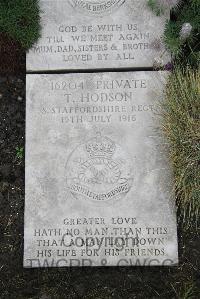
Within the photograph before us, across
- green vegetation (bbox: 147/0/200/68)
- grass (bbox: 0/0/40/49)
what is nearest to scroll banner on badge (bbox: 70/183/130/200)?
green vegetation (bbox: 147/0/200/68)

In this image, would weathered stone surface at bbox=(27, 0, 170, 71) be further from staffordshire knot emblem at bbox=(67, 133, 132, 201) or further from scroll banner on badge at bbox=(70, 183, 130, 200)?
scroll banner on badge at bbox=(70, 183, 130, 200)

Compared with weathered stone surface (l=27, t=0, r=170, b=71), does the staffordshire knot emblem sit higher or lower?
lower

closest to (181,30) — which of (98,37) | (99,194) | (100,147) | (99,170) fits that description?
(98,37)

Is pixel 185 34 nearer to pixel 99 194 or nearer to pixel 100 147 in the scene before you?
pixel 100 147

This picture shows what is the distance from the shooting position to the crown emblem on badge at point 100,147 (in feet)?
15.8

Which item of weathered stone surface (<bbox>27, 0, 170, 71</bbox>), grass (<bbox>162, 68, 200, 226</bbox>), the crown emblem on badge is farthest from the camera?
weathered stone surface (<bbox>27, 0, 170, 71</bbox>)

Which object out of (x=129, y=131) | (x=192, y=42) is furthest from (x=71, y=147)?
(x=192, y=42)

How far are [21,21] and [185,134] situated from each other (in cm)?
203

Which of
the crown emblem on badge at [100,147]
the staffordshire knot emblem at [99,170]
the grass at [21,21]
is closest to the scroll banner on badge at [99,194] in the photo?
the staffordshire knot emblem at [99,170]

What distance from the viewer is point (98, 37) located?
502cm

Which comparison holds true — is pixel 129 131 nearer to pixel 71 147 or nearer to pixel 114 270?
pixel 71 147

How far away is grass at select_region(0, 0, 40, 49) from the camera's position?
500 centimetres

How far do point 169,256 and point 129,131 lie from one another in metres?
1.26

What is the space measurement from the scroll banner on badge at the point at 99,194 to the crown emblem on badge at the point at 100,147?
1.06 feet
